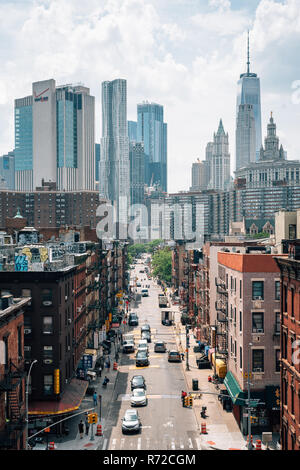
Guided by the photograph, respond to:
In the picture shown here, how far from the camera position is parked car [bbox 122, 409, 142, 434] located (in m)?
46.6

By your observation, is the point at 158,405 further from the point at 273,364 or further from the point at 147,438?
the point at 273,364

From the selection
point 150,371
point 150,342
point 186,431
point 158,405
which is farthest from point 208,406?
point 150,342

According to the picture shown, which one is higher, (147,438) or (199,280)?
(199,280)

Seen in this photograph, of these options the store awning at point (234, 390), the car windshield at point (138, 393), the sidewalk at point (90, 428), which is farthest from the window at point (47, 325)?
the store awning at point (234, 390)

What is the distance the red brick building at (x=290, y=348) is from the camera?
108 ft

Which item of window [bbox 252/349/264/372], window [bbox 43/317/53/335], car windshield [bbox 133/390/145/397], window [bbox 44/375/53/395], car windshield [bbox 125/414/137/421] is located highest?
window [bbox 43/317/53/335]

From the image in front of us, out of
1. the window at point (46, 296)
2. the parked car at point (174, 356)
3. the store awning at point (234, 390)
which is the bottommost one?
the parked car at point (174, 356)

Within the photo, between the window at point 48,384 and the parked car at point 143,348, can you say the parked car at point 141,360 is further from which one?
the window at point 48,384

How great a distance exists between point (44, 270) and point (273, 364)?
21229 mm

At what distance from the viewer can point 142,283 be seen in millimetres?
197500

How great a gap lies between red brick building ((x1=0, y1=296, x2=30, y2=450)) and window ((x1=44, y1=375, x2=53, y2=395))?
37.2ft

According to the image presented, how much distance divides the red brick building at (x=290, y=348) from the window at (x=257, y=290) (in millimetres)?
9692

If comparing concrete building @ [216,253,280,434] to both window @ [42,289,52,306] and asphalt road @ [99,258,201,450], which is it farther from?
→ window @ [42,289,52,306]

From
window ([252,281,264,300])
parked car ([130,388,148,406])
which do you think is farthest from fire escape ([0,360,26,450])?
window ([252,281,264,300])
